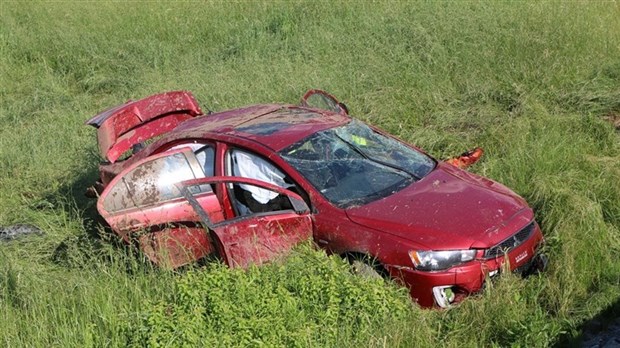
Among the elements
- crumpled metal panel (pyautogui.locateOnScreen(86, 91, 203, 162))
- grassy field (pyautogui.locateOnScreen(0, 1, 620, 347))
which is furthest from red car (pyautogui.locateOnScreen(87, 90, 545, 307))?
crumpled metal panel (pyautogui.locateOnScreen(86, 91, 203, 162))

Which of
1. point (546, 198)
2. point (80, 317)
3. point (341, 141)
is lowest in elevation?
point (546, 198)

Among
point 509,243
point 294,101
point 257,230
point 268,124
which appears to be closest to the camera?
point 509,243

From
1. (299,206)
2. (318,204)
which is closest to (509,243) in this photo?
(318,204)

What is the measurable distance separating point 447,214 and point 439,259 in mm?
449

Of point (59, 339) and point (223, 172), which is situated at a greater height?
point (223, 172)

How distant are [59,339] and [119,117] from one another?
133 inches

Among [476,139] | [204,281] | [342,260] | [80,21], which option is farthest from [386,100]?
[80,21]

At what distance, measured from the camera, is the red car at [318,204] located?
19.7 ft

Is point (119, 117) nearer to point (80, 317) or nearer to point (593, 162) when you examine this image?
point (80, 317)

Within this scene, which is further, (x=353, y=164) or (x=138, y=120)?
(x=138, y=120)

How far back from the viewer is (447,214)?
20.5 ft

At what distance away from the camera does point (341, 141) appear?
23.5 feet

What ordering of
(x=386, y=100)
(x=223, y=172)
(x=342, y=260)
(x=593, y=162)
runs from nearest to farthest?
1. (x=342, y=260)
2. (x=223, y=172)
3. (x=593, y=162)
4. (x=386, y=100)

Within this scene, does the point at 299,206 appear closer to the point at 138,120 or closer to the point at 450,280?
the point at 450,280
